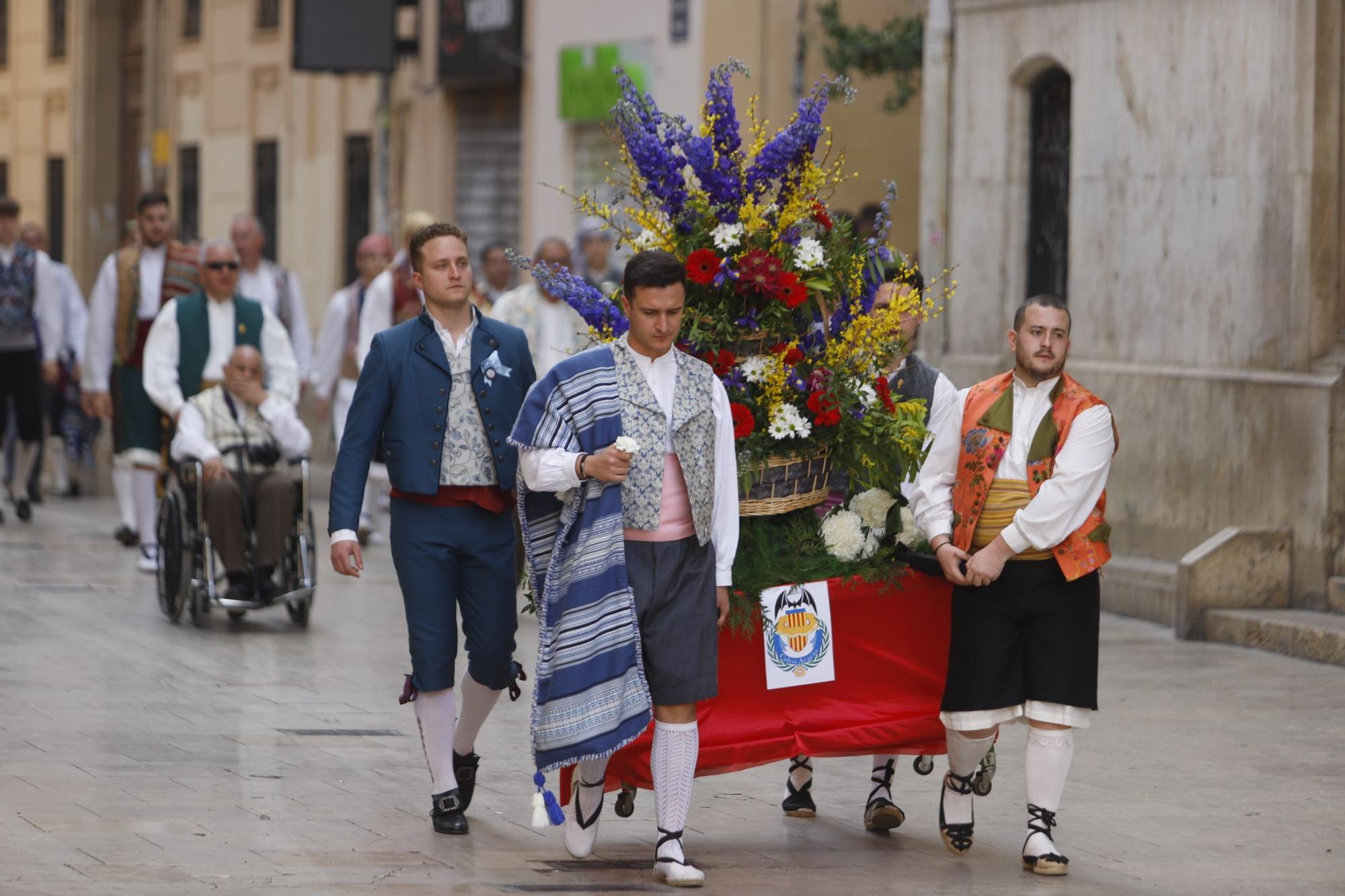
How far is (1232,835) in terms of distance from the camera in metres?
7.54

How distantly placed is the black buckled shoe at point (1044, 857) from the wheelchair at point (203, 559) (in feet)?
17.9

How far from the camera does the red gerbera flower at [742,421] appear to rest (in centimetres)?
713

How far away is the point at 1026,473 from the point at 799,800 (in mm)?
1508

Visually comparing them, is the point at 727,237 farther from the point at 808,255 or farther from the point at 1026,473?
the point at 1026,473

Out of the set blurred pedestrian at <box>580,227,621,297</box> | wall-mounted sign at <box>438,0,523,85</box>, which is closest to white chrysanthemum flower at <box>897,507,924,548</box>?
blurred pedestrian at <box>580,227,621,297</box>

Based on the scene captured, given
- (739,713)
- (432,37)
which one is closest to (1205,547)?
(739,713)

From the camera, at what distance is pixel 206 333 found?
1233 centimetres

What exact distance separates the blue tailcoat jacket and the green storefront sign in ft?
49.1

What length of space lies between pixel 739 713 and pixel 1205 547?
5.39 meters

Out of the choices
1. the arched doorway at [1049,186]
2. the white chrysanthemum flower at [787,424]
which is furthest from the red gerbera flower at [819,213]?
the arched doorway at [1049,186]

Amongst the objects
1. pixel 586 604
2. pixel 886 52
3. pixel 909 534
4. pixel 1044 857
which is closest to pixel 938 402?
pixel 909 534

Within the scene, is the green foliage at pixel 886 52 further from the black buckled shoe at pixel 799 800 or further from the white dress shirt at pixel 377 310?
the black buckled shoe at pixel 799 800

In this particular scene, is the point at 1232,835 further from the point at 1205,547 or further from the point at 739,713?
the point at 1205,547

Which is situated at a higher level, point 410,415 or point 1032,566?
point 410,415
